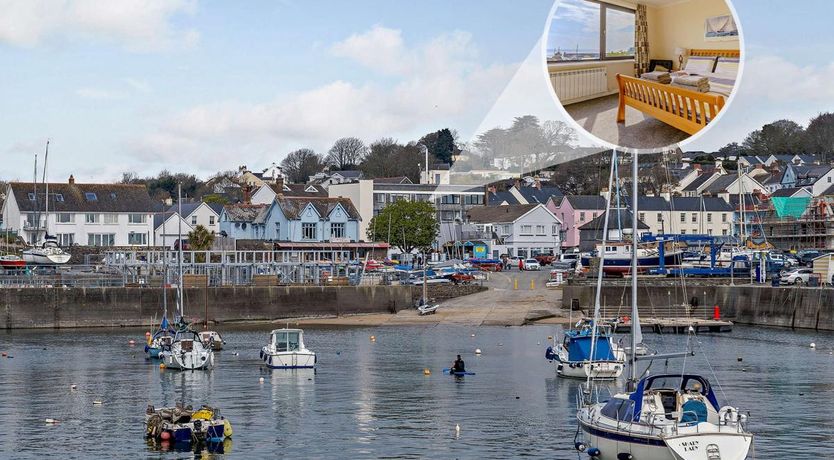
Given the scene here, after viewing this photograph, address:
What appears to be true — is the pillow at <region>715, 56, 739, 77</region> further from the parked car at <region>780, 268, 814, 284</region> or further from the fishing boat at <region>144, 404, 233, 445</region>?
the parked car at <region>780, 268, 814, 284</region>

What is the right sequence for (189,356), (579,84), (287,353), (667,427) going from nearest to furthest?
(579,84) < (667,427) < (287,353) < (189,356)

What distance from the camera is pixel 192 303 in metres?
76.2

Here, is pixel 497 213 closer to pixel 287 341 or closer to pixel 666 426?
pixel 287 341

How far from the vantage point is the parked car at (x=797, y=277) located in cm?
8000

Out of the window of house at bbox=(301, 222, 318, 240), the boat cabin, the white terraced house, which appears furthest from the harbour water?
the window of house at bbox=(301, 222, 318, 240)

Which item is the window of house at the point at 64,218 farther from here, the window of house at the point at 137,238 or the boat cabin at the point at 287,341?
the boat cabin at the point at 287,341

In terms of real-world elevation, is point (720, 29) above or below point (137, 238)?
below

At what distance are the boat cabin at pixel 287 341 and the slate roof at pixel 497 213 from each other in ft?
254

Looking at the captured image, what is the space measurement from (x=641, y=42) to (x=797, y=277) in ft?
258

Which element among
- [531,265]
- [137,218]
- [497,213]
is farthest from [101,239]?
[497,213]

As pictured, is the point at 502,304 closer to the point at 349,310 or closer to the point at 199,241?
the point at 349,310

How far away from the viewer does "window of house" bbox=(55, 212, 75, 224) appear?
356 feet

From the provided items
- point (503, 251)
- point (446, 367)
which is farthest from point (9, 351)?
point (503, 251)

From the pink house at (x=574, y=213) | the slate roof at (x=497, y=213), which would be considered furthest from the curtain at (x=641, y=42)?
the pink house at (x=574, y=213)
